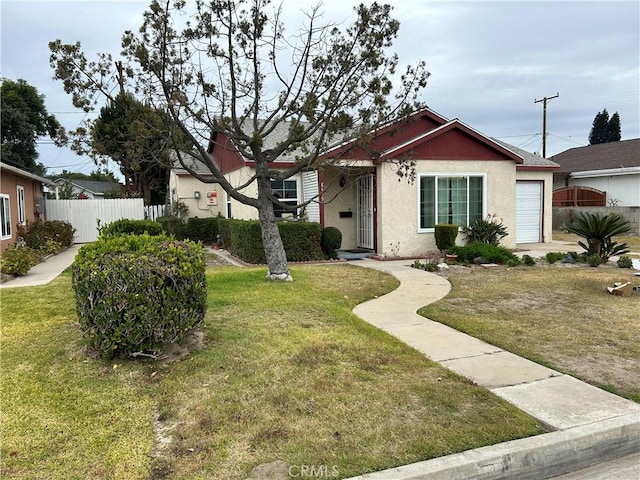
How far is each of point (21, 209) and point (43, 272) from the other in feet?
23.3

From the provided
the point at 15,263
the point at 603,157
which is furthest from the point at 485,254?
the point at 603,157

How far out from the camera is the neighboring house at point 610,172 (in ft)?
79.4

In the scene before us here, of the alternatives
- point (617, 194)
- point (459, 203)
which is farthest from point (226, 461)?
point (617, 194)

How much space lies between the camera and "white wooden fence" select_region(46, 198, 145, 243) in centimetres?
2148

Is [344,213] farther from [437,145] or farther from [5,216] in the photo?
[5,216]

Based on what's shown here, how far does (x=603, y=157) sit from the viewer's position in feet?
90.5

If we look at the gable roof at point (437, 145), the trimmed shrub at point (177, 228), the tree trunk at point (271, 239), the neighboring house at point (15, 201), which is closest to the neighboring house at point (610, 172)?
the gable roof at point (437, 145)

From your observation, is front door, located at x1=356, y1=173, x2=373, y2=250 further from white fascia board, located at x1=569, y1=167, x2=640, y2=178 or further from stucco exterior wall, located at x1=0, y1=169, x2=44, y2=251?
white fascia board, located at x1=569, y1=167, x2=640, y2=178

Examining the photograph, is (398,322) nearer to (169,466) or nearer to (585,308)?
(585,308)

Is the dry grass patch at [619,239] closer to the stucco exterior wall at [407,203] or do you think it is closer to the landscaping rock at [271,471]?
the stucco exterior wall at [407,203]

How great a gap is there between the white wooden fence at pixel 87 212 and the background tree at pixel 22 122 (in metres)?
8.23

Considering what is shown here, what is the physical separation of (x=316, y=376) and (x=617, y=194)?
84.4 feet

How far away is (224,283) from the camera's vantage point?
887 centimetres

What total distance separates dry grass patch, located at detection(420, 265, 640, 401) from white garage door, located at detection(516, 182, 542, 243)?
7.12 meters
